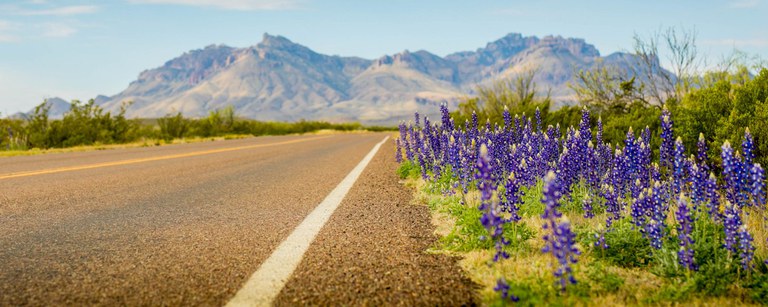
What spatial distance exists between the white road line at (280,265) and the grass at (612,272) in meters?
1.03

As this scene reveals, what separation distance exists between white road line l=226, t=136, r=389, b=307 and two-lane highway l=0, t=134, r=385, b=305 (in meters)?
0.08

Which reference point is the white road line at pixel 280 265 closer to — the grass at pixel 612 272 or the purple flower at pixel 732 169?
the grass at pixel 612 272

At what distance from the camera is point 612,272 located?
11.6ft

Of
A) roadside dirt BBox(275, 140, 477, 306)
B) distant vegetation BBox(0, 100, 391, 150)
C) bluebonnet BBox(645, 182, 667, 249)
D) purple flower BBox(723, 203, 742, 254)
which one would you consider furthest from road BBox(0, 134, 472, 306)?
distant vegetation BBox(0, 100, 391, 150)

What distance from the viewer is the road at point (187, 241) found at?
3111 millimetres

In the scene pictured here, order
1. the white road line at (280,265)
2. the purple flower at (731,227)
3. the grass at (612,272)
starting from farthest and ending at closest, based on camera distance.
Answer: the purple flower at (731,227) → the grass at (612,272) → the white road line at (280,265)

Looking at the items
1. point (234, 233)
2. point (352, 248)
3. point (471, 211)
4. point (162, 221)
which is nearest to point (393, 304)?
point (352, 248)

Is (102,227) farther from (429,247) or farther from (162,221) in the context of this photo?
(429,247)

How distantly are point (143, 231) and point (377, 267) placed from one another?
2.55 metres

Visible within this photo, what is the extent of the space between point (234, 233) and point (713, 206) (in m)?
3.65

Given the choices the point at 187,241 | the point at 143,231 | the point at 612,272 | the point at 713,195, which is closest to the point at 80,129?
the point at 143,231

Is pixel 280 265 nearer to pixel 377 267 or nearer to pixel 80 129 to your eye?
pixel 377 267

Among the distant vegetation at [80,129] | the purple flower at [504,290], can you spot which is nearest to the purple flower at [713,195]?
the purple flower at [504,290]

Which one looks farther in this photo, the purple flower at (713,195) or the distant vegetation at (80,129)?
the distant vegetation at (80,129)
